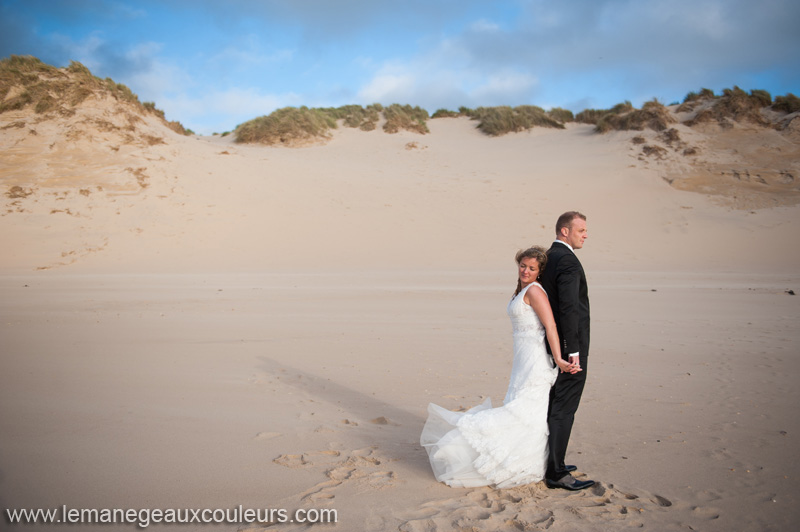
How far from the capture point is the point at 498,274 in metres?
14.7

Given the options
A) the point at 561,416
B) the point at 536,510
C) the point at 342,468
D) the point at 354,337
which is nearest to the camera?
the point at 536,510

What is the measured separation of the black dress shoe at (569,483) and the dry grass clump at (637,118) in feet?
93.8

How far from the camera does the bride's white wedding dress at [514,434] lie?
316cm

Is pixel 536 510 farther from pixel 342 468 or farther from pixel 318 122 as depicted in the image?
pixel 318 122

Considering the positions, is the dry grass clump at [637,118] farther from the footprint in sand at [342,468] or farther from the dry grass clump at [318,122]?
the footprint in sand at [342,468]

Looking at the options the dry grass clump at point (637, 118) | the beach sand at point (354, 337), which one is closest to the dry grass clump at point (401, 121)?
the dry grass clump at point (637, 118)

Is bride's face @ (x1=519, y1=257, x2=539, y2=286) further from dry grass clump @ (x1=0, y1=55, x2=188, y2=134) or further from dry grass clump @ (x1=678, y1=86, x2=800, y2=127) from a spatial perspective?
dry grass clump @ (x1=678, y1=86, x2=800, y2=127)

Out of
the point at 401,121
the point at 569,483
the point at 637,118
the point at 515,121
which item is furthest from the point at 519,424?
the point at 515,121

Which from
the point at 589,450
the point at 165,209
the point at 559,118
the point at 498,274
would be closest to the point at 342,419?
the point at 589,450

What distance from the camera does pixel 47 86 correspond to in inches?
893

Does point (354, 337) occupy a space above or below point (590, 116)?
below

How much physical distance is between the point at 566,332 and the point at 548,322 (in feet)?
0.40

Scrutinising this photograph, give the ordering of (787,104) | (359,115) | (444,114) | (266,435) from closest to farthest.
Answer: (266,435)
(787,104)
(359,115)
(444,114)

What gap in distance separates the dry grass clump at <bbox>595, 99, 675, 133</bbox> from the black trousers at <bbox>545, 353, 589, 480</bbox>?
28.4 meters
